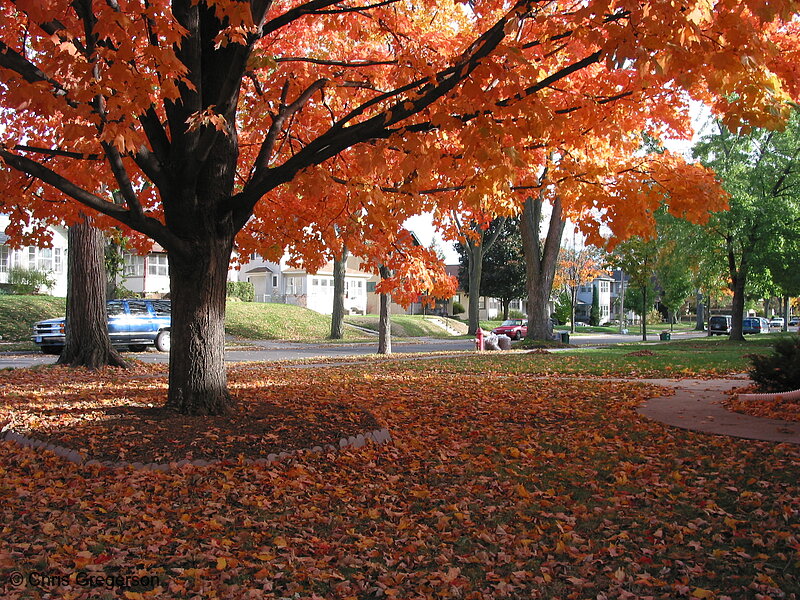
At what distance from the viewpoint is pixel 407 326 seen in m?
40.5

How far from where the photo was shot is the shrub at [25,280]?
114ft

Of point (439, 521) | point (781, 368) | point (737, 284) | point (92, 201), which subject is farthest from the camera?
point (737, 284)

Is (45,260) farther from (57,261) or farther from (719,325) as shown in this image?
(719,325)

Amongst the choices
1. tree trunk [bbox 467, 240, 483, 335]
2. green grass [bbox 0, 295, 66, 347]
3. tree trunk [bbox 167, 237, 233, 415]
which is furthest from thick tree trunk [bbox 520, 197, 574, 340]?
green grass [bbox 0, 295, 66, 347]

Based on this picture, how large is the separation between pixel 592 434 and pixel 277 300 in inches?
1809

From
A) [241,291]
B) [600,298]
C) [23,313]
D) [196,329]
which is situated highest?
[600,298]

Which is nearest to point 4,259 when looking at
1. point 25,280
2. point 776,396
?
point 25,280

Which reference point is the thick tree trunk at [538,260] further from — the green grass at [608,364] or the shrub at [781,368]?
the shrub at [781,368]

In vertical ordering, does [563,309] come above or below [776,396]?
above

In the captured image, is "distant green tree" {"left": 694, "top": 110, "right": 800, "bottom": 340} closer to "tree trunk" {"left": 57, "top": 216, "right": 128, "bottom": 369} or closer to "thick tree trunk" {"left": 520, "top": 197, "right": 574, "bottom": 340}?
"thick tree trunk" {"left": 520, "top": 197, "right": 574, "bottom": 340}

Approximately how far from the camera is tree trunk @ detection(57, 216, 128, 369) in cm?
1331

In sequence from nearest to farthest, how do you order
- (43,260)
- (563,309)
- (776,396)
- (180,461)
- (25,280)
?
(180,461) → (776,396) → (25,280) → (43,260) → (563,309)

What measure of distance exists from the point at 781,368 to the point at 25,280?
37267 mm

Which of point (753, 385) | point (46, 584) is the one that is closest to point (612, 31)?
point (46, 584)
